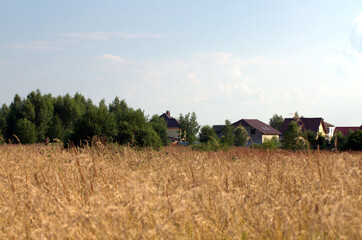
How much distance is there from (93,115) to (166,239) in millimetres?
14121

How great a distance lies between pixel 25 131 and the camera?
4103 centimetres

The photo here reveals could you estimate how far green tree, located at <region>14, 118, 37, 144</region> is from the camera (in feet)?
134

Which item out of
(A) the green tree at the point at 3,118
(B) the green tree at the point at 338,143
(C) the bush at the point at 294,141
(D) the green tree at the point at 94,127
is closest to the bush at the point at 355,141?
(B) the green tree at the point at 338,143

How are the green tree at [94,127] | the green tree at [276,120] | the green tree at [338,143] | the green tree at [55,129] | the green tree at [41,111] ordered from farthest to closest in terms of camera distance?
the green tree at [276,120] < the green tree at [55,129] < the green tree at [41,111] < the green tree at [94,127] < the green tree at [338,143]

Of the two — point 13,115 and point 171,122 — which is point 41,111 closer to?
point 13,115

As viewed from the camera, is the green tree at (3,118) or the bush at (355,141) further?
the green tree at (3,118)

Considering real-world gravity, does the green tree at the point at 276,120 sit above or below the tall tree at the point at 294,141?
above

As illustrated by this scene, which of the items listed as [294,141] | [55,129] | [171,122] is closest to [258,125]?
[171,122]

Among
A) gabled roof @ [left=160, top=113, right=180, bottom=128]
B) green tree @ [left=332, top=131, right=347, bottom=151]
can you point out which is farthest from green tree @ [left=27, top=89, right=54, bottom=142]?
green tree @ [left=332, top=131, right=347, bottom=151]

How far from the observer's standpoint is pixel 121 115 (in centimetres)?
1711

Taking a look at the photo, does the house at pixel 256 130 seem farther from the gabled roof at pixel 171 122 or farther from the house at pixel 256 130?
the gabled roof at pixel 171 122

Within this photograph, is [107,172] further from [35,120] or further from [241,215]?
[35,120]

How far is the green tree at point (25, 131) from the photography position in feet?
134

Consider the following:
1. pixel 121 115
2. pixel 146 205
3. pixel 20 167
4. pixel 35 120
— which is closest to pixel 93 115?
pixel 121 115
